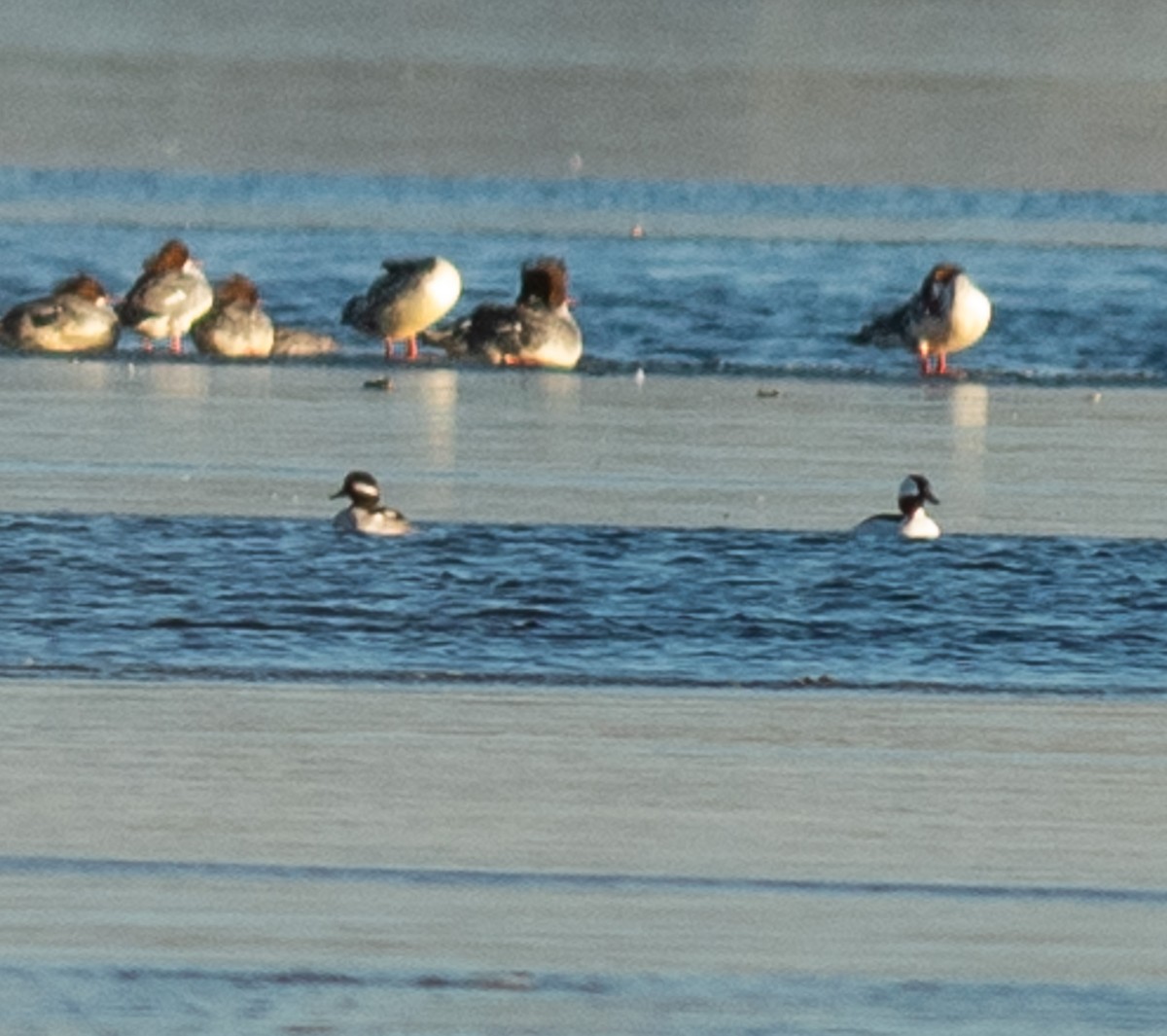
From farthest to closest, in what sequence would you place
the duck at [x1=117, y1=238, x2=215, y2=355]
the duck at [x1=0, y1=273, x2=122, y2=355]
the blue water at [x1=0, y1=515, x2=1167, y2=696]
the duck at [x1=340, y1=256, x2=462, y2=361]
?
1. the duck at [x1=117, y1=238, x2=215, y2=355]
2. the duck at [x1=340, y1=256, x2=462, y2=361]
3. the duck at [x1=0, y1=273, x2=122, y2=355]
4. the blue water at [x1=0, y1=515, x2=1167, y2=696]

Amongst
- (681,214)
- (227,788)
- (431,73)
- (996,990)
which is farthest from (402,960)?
(431,73)

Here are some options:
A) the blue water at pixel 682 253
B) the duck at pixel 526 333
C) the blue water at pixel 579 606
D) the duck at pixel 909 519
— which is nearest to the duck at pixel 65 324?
the blue water at pixel 682 253

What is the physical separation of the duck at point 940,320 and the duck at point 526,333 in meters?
1.58

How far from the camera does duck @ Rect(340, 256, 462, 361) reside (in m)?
18.9

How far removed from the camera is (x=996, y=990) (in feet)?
17.2

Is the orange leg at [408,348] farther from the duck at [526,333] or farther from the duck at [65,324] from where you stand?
the duck at [65,324]

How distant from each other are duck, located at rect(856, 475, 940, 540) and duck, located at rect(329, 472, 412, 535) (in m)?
1.27

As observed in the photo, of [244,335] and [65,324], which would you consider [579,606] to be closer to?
[244,335]

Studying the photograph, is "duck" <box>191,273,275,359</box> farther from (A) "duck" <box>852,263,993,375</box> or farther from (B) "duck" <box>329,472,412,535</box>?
(B) "duck" <box>329,472,412,535</box>

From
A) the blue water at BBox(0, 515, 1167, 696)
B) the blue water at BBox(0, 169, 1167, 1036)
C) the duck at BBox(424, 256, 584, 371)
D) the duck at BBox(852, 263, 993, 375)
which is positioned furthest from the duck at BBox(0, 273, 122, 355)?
the blue water at BBox(0, 515, 1167, 696)

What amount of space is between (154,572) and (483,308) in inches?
347

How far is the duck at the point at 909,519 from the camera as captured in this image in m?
10.5

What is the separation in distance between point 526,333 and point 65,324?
218cm

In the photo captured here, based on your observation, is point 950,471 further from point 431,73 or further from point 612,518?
point 431,73
